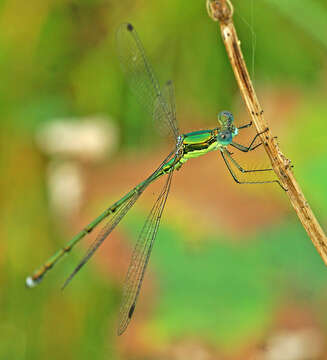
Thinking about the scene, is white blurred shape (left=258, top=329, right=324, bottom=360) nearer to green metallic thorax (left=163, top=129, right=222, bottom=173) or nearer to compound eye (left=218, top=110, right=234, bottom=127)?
green metallic thorax (left=163, top=129, right=222, bottom=173)

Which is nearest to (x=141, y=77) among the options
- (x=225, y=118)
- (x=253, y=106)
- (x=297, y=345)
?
(x=225, y=118)

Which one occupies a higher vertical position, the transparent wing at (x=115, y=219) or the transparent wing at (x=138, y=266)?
the transparent wing at (x=115, y=219)

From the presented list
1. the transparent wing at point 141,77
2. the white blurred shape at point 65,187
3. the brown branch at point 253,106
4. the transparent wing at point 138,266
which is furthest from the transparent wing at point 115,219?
the brown branch at point 253,106

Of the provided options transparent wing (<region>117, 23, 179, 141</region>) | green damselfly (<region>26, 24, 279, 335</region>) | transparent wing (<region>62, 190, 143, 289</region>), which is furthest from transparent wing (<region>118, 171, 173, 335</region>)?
transparent wing (<region>117, 23, 179, 141</region>)

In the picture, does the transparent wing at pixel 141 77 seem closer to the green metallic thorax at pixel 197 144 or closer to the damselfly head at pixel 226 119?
the green metallic thorax at pixel 197 144

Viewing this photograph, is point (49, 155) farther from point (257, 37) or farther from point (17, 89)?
point (257, 37)

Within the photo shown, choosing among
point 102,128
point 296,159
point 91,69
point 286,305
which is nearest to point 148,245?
point 286,305

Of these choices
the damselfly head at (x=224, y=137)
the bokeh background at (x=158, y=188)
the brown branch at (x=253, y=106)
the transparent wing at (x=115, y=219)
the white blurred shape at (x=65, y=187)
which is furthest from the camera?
the white blurred shape at (x=65, y=187)
